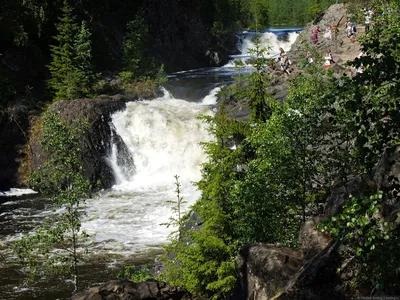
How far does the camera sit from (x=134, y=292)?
41.2ft

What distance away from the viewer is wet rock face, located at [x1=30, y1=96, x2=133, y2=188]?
34.3m

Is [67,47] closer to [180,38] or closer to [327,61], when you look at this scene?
[327,61]

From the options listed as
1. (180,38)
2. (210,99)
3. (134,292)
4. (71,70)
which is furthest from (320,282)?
(180,38)

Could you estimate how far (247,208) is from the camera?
14.5m

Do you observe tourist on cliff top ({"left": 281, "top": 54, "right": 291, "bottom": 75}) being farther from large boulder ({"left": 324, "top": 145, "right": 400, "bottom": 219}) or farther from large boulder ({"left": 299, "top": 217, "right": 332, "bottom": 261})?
large boulder ({"left": 299, "top": 217, "right": 332, "bottom": 261})

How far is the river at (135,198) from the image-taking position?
21484mm

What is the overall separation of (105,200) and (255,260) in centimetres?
1936

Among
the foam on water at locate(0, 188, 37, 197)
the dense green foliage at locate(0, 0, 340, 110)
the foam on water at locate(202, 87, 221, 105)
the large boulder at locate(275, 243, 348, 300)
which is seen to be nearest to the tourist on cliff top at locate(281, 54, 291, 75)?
the dense green foliage at locate(0, 0, 340, 110)

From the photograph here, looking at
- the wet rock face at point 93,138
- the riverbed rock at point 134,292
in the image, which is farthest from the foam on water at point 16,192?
the riverbed rock at point 134,292

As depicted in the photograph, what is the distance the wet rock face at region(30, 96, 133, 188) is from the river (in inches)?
24.9

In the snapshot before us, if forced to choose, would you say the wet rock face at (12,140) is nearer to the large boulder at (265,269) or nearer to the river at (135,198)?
the river at (135,198)

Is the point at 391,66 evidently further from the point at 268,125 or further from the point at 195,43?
the point at 195,43

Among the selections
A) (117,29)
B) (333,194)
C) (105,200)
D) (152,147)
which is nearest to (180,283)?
(333,194)

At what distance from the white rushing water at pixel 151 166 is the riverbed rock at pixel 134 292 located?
40.2ft
